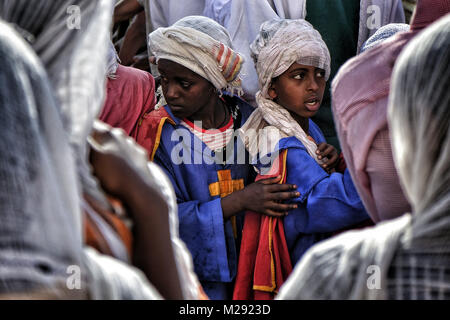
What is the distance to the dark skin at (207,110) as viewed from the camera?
9.91 feet

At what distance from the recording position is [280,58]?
3283mm

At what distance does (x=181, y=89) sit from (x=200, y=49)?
0.22 m

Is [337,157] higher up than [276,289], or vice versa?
[337,157]

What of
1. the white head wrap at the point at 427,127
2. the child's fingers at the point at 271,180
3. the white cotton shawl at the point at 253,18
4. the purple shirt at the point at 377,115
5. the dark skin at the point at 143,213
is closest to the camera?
the white head wrap at the point at 427,127

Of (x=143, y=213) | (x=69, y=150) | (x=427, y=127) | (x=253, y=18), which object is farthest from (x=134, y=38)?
(x=427, y=127)

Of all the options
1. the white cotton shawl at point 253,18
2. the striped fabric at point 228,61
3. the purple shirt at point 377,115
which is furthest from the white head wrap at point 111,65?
the purple shirt at point 377,115

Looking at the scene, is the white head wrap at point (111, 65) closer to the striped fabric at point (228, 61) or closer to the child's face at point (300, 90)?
the striped fabric at point (228, 61)

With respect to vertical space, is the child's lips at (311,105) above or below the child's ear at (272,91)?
below

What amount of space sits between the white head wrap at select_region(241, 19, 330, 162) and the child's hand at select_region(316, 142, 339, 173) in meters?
0.04

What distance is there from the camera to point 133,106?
3475 mm

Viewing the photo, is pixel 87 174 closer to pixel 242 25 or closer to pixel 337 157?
pixel 337 157

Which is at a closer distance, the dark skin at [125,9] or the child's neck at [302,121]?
the child's neck at [302,121]
